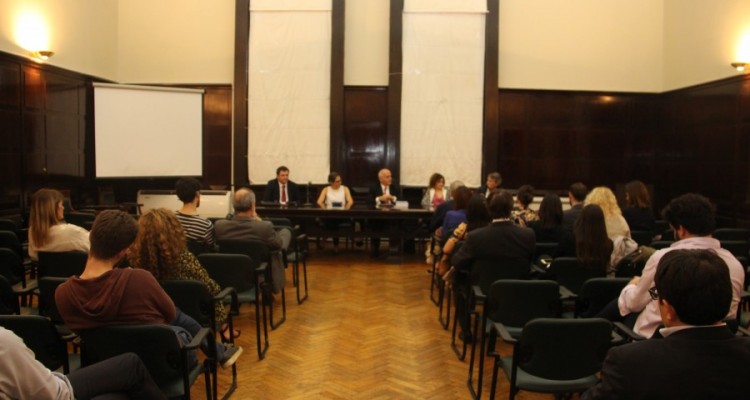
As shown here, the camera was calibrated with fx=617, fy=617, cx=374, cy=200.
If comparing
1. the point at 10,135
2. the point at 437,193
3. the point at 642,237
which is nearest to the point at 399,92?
the point at 437,193

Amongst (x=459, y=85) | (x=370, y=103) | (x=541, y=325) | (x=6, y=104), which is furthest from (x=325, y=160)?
(x=541, y=325)

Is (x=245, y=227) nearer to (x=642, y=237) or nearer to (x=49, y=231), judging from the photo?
(x=49, y=231)

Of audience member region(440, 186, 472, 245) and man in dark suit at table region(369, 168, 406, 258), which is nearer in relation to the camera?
audience member region(440, 186, 472, 245)

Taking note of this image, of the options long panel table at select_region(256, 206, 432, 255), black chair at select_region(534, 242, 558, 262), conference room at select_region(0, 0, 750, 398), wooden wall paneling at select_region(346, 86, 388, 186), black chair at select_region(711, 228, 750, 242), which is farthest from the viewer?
wooden wall paneling at select_region(346, 86, 388, 186)

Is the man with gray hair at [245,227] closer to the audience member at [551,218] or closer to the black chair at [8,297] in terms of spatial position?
the black chair at [8,297]

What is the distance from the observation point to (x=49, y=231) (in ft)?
14.6

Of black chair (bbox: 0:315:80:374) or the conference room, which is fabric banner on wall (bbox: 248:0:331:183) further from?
black chair (bbox: 0:315:80:374)

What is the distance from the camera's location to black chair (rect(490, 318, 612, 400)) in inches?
108

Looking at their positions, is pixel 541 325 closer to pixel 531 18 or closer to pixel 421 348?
pixel 421 348

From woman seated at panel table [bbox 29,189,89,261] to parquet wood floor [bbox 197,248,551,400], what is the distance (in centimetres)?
144

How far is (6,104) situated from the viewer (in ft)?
24.8

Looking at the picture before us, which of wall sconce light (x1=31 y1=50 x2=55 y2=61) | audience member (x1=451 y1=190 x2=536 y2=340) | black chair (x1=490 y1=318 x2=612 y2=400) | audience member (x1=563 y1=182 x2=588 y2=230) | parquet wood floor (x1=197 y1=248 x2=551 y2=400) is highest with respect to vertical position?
wall sconce light (x1=31 y1=50 x2=55 y2=61)

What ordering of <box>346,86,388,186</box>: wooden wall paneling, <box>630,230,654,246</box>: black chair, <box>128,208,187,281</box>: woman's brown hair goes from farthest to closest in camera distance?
<box>346,86,388,186</box>: wooden wall paneling
<box>630,230,654,246</box>: black chair
<box>128,208,187,281</box>: woman's brown hair

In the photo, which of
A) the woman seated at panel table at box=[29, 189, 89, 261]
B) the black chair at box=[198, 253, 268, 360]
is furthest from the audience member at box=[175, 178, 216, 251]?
the woman seated at panel table at box=[29, 189, 89, 261]
